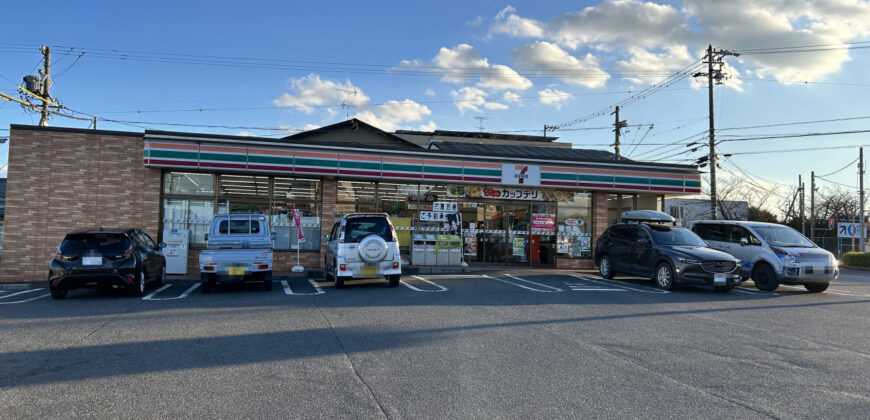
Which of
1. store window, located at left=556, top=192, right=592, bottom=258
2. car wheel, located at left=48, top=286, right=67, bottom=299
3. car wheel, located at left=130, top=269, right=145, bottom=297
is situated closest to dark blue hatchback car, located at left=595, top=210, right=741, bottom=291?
store window, located at left=556, top=192, right=592, bottom=258

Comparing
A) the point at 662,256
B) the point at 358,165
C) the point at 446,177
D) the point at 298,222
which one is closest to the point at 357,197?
the point at 358,165

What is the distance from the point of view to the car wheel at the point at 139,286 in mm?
11683

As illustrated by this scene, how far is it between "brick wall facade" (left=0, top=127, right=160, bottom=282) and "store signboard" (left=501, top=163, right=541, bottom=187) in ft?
36.5

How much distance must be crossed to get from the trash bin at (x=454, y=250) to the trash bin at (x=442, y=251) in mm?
74

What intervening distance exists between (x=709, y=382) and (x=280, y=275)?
14.1 meters

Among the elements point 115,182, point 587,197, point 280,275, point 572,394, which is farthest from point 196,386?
point 587,197

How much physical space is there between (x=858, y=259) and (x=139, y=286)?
1359 inches

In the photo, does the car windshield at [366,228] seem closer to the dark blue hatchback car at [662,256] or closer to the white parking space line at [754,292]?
the dark blue hatchback car at [662,256]

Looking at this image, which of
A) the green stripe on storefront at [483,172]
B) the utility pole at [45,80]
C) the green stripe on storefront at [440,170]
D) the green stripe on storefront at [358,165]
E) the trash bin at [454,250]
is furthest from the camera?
the utility pole at [45,80]

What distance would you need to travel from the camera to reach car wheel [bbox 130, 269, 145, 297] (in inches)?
460

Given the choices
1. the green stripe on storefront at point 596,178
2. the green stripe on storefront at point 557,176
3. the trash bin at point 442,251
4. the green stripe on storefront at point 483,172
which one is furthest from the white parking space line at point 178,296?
the green stripe on storefront at point 596,178

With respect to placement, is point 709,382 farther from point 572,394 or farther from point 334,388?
point 334,388

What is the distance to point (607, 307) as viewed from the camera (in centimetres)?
1032

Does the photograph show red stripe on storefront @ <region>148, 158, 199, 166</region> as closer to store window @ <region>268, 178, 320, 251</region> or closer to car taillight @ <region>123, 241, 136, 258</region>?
store window @ <region>268, 178, 320, 251</region>
